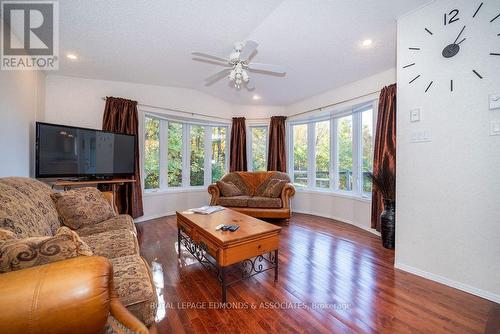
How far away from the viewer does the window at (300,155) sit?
4.81 metres

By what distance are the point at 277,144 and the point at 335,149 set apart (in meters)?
1.25

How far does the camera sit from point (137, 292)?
1.05m

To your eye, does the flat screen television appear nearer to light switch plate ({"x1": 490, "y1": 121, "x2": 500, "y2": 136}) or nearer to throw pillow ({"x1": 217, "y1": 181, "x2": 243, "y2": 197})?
throw pillow ({"x1": 217, "y1": 181, "x2": 243, "y2": 197})

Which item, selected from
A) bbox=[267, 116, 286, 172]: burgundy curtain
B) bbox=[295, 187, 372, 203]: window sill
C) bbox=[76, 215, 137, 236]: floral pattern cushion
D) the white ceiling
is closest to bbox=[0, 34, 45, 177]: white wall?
the white ceiling

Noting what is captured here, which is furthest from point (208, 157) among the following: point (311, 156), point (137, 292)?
point (137, 292)

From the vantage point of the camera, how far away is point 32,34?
7.61 feet

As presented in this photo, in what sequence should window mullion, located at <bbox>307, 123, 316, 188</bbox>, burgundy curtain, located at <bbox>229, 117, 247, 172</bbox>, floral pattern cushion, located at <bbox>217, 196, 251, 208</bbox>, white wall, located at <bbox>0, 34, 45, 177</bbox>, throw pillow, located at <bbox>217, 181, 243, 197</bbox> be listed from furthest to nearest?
burgundy curtain, located at <bbox>229, 117, 247, 172</bbox> < window mullion, located at <bbox>307, 123, 316, 188</bbox> < throw pillow, located at <bbox>217, 181, 243, 197</bbox> < floral pattern cushion, located at <bbox>217, 196, 251, 208</bbox> < white wall, located at <bbox>0, 34, 45, 177</bbox>

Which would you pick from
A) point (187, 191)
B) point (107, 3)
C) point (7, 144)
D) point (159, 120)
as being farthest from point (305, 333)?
point (159, 120)

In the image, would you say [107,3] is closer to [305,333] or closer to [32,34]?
[32,34]

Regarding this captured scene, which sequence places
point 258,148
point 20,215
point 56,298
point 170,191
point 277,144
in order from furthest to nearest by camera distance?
point 258,148
point 277,144
point 170,191
point 20,215
point 56,298

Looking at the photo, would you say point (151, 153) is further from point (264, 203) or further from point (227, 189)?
point (264, 203)

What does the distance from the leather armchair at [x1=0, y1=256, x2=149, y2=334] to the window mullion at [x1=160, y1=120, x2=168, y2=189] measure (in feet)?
12.3

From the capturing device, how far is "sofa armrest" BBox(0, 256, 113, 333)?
626 millimetres

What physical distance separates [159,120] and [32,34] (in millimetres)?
2117
